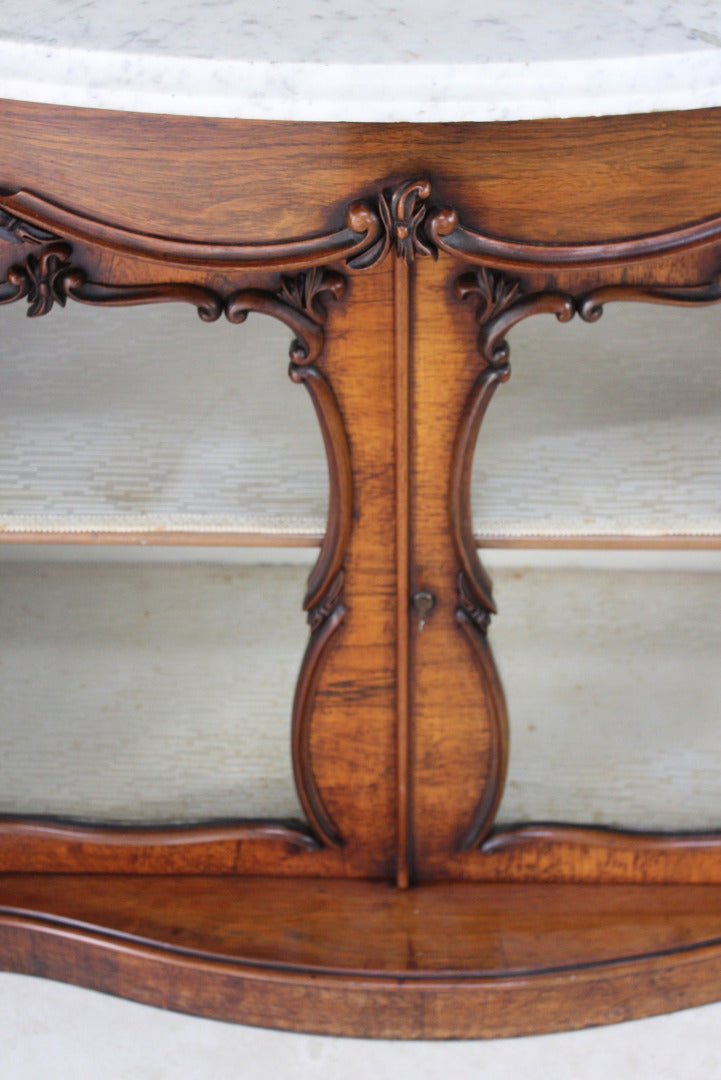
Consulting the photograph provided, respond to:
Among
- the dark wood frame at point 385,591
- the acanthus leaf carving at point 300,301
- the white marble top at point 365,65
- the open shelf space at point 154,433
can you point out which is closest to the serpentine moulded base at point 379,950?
the dark wood frame at point 385,591

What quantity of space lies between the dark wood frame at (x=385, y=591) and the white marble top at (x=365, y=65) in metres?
0.05

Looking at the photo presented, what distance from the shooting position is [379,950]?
2.01ft

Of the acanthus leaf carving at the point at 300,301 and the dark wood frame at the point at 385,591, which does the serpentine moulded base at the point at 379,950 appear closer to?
the dark wood frame at the point at 385,591

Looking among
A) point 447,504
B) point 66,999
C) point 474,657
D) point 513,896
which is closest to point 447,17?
point 447,504

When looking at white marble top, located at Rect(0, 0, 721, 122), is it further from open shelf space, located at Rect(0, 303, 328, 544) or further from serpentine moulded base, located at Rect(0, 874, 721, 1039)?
serpentine moulded base, located at Rect(0, 874, 721, 1039)

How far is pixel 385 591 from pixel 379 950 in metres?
0.23

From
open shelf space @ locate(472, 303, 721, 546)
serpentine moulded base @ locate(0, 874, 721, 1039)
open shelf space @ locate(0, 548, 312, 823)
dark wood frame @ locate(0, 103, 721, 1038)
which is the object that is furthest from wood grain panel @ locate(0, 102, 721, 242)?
serpentine moulded base @ locate(0, 874, 721, 1039)

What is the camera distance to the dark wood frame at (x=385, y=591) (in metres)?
0.45

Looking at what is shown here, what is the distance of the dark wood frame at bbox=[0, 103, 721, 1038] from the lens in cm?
Answer: 45

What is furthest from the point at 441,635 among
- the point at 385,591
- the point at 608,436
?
the point at 608,436

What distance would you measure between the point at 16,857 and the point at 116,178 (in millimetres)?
437

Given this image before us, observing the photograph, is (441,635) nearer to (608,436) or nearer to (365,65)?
(608,436)

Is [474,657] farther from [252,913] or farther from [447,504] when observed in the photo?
[252,913]

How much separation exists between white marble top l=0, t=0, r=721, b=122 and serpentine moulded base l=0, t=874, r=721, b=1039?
47 centimetres
